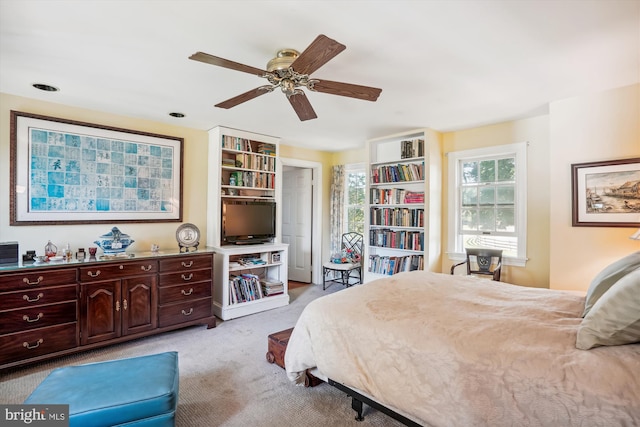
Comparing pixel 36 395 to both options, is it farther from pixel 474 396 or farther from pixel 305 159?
pixel 305 159

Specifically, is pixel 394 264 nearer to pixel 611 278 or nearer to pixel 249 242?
pixel 249 242

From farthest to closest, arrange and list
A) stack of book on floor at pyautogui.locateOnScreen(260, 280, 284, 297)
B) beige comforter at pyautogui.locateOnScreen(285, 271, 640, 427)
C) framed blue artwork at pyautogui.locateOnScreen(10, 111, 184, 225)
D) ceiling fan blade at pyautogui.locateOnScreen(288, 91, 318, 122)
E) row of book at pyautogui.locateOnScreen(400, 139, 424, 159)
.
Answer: stack of book on floor at pyautogui.locateOnScreen(260, 280, 284, 297), row of book at pyautogui.locateOnScreen(400, 139, 424, 159), framed blue artwork at pyautogui.locateOnScreen(10, 111, 184, 225), ceiling fan blade at pyautogui.locateOnScreen(288, 91, 318, 122), beige comforter at pyautogui.locateOnScreen(285, 271, 640, 427)

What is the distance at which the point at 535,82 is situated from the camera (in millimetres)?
2617

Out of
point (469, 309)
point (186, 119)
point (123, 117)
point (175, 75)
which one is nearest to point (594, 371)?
point (469, 309)

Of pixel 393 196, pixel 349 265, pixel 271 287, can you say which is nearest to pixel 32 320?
pixel 271 287

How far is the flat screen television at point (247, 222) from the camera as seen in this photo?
402 cm

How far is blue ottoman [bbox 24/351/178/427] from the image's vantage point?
1.53m

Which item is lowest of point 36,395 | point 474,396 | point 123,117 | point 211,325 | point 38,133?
point 211,325

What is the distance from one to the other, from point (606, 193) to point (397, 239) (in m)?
2.26

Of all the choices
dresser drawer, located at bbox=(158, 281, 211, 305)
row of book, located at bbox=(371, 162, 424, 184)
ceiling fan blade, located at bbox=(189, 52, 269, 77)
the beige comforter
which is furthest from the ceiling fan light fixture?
row of book, located at bbox=(371, 162, 424, 184)

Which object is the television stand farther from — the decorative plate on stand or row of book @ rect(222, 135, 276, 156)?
row of book @ rect(222, 135, 276, 156)

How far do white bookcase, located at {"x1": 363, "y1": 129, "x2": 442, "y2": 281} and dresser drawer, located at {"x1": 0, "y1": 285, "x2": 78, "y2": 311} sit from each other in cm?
350

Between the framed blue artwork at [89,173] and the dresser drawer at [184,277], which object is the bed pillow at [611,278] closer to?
the dresser drawer at [184,277]

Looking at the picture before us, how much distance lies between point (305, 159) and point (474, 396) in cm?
458
